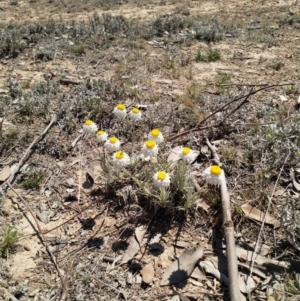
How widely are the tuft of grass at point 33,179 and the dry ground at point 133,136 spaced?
0.02 metres

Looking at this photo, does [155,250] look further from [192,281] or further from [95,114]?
[95,114]

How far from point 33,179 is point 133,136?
1.38 metres

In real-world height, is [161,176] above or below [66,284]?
above

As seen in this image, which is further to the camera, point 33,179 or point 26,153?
point 26,153

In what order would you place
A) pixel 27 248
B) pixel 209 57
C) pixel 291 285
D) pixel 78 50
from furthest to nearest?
pixel 78 50 → pixel 209 57 → pixel 27 248 → pixel 291 285

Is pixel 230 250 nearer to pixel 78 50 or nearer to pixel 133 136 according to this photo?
pixel 133 136

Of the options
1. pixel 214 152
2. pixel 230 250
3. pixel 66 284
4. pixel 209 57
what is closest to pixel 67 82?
pixel 209 57

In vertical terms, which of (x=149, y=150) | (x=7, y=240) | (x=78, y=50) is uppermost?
(x=78, y=50)

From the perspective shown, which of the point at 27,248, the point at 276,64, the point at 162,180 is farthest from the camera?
the point at 276,64

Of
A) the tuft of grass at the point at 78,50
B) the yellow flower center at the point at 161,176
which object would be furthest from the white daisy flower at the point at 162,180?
the tuft of grass at the point at 78,50

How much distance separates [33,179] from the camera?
4012mm

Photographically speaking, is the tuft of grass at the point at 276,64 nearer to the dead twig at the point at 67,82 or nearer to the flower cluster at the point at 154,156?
the dead twig at the point at 67,82

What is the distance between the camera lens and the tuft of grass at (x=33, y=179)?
3962mm

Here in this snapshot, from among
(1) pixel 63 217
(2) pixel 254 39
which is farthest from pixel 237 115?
(2) pixel 254 39
